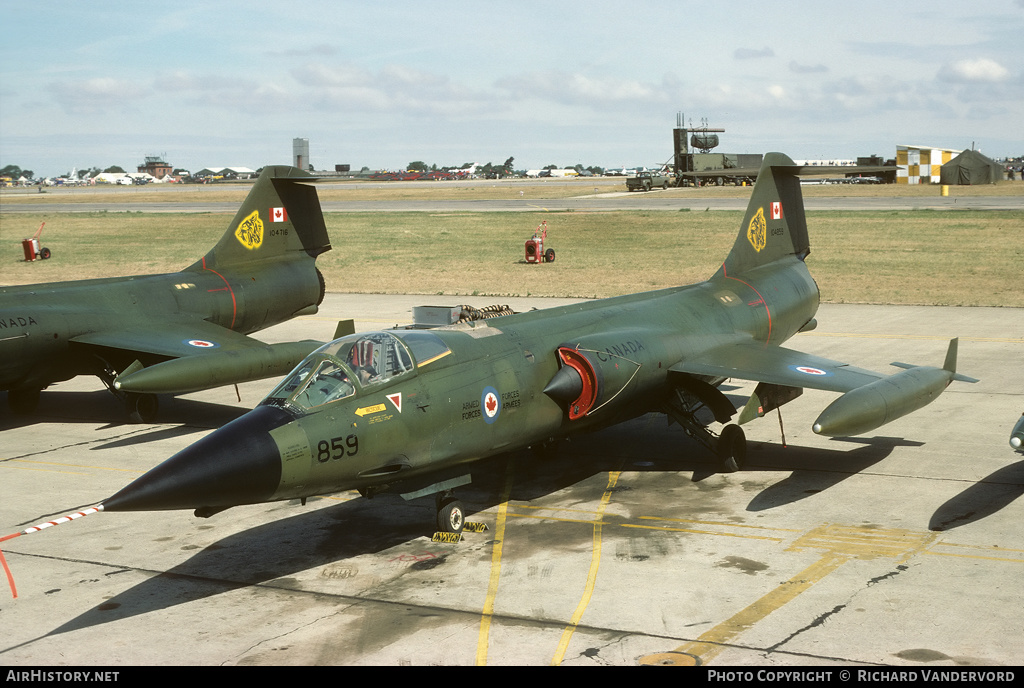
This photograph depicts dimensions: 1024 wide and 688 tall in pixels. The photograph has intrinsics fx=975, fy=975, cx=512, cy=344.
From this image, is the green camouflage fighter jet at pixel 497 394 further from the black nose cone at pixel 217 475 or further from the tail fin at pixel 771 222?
the tail fin at pixel 771 222

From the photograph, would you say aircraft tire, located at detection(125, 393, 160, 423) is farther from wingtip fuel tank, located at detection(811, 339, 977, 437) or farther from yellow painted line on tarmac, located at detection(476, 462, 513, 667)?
wingtip fuel tank, located at detection(811, 339, 977, 437)

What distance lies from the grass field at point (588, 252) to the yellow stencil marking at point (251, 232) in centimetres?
1286

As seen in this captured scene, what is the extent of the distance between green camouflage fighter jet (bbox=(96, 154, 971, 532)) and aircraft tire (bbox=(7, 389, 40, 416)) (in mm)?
11004

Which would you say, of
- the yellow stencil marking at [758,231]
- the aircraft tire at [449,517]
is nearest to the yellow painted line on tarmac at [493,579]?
the aircraft tire at [449,517]

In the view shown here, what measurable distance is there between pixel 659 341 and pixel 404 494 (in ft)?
17.0

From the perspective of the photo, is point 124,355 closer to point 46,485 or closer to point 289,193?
point 46,485

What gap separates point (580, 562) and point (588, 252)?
3624cm

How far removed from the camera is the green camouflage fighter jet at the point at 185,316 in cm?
1766

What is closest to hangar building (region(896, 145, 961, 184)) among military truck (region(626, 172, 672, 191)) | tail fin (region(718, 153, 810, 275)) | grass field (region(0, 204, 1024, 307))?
military truck (region(626, 172, 672, 191))

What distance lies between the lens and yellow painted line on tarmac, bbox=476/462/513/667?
9133mm

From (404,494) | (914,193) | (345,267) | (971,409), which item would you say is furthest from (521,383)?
(914,193)

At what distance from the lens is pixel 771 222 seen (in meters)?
20.0

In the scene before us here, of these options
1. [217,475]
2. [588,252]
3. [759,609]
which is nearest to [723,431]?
[759,609]

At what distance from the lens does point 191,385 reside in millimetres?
16781
